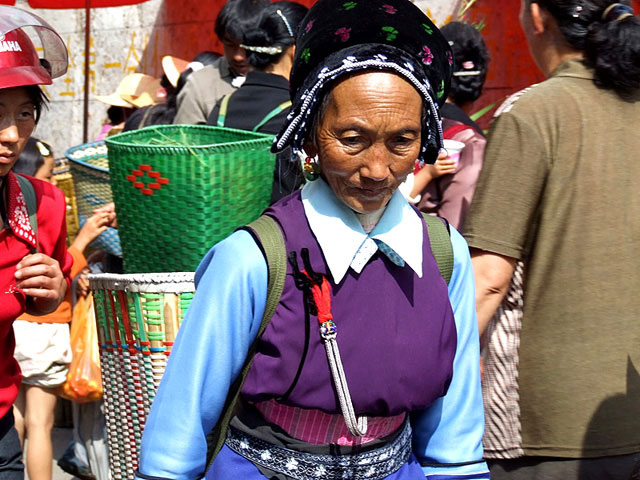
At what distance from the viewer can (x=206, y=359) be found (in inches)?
68.8

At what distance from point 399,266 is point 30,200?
1419 millimetres

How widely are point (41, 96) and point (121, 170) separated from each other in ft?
1.45

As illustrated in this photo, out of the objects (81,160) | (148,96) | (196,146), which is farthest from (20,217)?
(148,96)

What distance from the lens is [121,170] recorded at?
310 centimetres

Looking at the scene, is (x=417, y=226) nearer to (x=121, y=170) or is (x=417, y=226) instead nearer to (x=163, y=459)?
(x=163, y=459)

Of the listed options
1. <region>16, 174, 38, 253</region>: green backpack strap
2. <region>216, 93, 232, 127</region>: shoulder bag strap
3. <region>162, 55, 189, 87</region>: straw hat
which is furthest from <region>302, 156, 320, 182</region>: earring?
<region>162, 55, 189, 87</region>: straw hat

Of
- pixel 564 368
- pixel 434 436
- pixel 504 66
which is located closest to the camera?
pixel 434 436

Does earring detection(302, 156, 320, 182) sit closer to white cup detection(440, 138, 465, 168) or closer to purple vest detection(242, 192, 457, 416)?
purple vest detection(242, 192, 457, 416)

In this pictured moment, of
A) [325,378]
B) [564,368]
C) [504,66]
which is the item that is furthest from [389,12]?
[504,66]

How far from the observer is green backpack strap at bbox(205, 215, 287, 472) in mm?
1761

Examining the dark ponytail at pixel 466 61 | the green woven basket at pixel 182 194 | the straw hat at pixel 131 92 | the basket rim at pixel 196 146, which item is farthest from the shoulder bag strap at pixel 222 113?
the straw hat at pixel 131 92

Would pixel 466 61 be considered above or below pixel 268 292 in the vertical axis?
above

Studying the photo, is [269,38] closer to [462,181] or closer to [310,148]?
[462,181]

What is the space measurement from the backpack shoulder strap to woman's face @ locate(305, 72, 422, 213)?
0.16m
